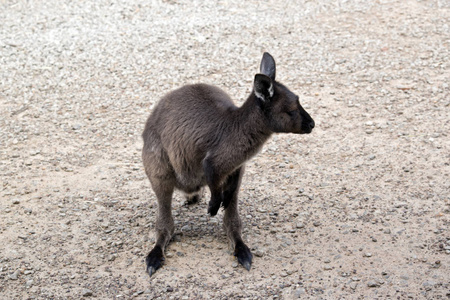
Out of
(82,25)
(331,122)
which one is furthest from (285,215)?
Answer: (82,25)

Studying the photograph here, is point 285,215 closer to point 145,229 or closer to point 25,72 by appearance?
point 145,229

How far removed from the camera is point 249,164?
6621 millimetres

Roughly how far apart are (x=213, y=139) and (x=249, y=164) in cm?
192

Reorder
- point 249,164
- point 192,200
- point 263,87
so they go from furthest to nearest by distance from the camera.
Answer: point 249,164
point 192,200
point 263,87

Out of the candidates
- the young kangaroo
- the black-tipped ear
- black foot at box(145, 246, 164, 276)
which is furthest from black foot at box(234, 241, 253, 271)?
the black-tipped ear

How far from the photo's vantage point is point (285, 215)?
555 centimetres

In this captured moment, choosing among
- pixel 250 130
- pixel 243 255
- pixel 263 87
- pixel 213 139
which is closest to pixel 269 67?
pixel 263 87

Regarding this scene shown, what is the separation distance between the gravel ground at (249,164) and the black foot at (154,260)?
7 centimetres

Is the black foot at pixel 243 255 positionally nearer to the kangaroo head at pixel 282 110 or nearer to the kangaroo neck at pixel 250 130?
the kangaroo neck at pixel 250 130

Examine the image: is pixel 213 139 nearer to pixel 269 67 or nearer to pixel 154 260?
pixel 269 67

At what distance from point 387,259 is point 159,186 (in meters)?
2.04

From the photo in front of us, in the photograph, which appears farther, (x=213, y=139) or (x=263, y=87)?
(x=213, y=139)

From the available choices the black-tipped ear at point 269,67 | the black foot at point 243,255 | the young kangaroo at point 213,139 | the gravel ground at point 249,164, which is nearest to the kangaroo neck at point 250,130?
the young kangaroo at point 213,139

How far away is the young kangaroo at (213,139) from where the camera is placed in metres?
4.65
